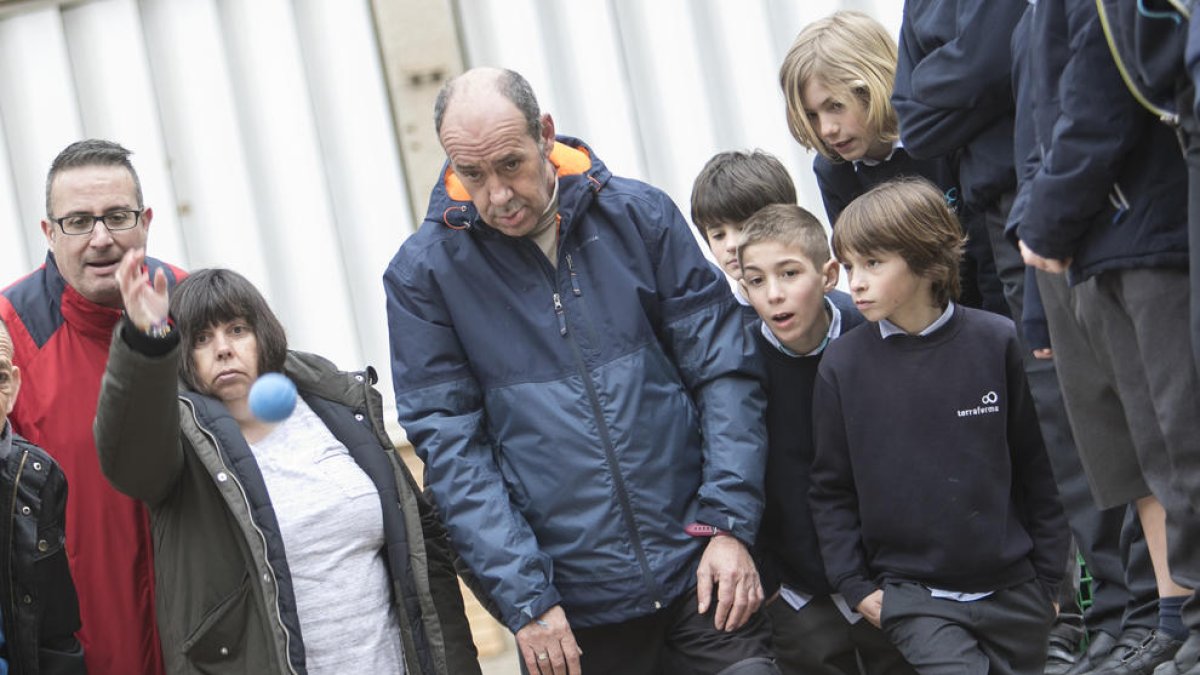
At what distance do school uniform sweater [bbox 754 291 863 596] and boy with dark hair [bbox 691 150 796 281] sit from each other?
47 cm

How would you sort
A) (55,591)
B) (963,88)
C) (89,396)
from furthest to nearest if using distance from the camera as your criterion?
(89,396)
(963,88)
(55,591)

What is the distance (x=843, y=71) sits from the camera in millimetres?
4828

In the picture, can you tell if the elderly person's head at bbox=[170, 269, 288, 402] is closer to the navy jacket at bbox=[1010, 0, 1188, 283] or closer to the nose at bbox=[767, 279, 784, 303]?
the nose at bbox=[767, 279, 784, 303]

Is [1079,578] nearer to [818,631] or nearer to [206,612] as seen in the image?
[818,631]

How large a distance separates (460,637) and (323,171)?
3.23 meters

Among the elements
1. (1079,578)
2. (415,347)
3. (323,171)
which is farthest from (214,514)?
(323,171)

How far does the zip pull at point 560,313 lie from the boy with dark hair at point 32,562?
Answer: 1.34m

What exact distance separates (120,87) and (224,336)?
3.13 metres

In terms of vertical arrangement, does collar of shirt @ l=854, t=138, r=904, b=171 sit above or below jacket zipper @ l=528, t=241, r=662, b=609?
above

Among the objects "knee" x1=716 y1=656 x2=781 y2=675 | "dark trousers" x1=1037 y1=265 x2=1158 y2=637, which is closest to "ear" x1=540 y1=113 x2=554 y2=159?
"dark trousers" x1=1037 y1=265 x2=1158 y2=637

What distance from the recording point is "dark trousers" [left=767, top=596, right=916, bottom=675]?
179 inches

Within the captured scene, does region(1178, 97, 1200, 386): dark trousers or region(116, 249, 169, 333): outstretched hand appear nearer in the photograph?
region(1178, 97, 1200, 386): dark trousers

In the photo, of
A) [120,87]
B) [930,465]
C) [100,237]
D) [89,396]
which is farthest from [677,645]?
[120,87]

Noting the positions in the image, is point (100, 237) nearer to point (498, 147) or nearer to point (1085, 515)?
point (498, 147)
